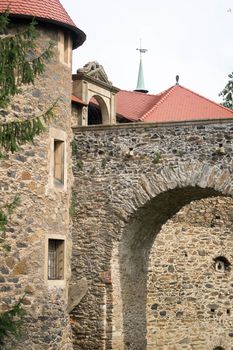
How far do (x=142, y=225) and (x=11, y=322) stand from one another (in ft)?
15.5

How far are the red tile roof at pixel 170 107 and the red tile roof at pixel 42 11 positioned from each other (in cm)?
559

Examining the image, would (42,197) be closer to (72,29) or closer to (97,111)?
(72,29)

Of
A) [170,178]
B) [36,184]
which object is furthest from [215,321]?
[36,184]

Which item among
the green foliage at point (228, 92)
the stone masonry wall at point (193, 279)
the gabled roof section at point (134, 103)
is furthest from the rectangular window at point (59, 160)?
the green foliage at point (228, 92)

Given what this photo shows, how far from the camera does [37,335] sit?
50.3ft

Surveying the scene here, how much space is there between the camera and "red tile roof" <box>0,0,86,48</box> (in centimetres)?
1553

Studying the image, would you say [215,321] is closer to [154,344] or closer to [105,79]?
[154,344]

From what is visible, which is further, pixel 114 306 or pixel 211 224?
pixel 211 224

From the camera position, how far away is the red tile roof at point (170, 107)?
22188 mm

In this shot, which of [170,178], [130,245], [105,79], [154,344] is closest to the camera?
[170,178]

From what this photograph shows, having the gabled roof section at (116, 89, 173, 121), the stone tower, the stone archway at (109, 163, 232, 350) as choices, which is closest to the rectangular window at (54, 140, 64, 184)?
the stone tower

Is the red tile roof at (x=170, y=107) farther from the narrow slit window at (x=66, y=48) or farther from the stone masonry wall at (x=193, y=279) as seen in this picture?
the narrow slit window at (x=66, y=48)

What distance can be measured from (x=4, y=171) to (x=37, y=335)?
121 inches

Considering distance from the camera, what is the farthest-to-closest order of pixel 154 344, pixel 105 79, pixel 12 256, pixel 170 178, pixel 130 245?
pixel 105 79, pixel 154 344, pixel 130 245, pixel 170 178, pixel 12 256
